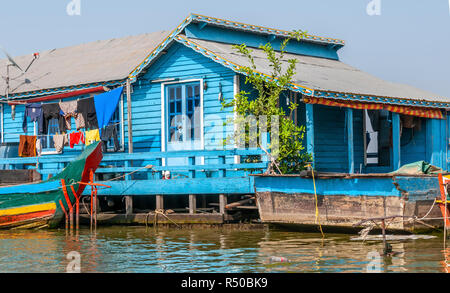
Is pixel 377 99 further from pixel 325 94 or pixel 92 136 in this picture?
pixel 92 136

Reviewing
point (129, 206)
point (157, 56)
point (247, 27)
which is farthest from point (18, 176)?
point (247, 27)

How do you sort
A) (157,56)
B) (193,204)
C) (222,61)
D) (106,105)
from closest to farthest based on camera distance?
(193,204) → (222,61) → (157,56) → (106,105)

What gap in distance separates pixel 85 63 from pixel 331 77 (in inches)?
350

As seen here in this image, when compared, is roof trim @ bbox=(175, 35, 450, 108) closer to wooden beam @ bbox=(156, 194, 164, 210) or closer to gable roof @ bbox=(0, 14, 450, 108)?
gable roof @ bbox=(0, 14, 450, 108)

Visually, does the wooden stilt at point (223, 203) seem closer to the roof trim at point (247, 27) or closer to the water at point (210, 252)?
the water at point (210, 252)

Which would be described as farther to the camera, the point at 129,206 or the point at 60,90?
the point at 60,90

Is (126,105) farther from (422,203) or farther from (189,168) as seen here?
(422,203)

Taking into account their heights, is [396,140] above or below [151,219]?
above

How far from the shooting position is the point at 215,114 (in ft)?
58.8

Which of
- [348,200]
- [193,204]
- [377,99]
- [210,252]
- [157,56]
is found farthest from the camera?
[157,56]

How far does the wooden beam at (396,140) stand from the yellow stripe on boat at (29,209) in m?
8.64

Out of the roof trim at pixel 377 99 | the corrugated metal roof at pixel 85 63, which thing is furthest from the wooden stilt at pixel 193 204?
the corrugated metal roof at pixel 85 63

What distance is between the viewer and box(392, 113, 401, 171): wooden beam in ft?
59.9

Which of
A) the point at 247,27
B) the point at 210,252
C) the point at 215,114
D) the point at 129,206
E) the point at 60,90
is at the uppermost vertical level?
the point at 247,27
